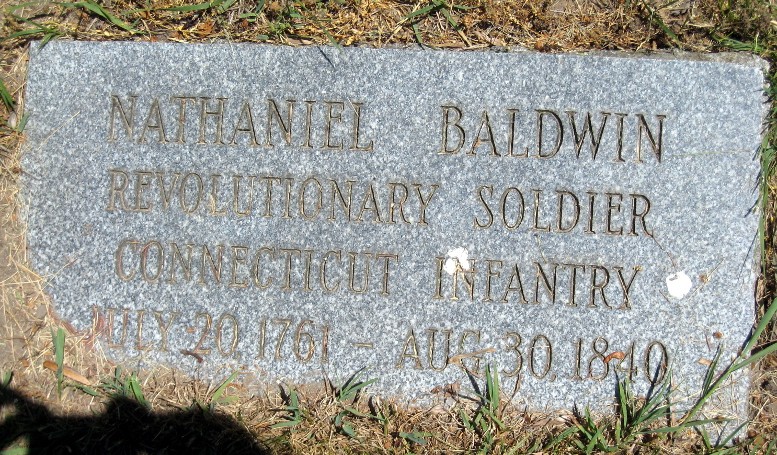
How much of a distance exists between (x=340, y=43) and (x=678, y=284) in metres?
1.55

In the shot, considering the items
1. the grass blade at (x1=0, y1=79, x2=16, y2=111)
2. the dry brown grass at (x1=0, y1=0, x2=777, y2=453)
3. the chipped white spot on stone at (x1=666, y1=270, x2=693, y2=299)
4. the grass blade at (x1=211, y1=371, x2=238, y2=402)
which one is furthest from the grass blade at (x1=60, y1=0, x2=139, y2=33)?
the chipped white spot on stone at (x1=666, y1=270, x2=693, y2=299)

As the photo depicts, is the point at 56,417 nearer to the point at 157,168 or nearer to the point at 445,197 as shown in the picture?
the point at 157,168

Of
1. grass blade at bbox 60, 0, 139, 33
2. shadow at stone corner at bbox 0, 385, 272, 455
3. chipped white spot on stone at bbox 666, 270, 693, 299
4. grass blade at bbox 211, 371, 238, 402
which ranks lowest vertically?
A: shadow at stone corner at bbox 0, 385, 272, 455

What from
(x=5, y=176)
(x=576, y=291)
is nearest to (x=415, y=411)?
(x=576, y=291)

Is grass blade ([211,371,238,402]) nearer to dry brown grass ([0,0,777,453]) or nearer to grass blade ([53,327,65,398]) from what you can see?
dry brown grass ([0,0,777,453])

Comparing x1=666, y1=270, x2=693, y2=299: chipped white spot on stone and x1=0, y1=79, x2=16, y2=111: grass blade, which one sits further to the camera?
x1=0, y1=79, x2=16, y2=111: grass blade

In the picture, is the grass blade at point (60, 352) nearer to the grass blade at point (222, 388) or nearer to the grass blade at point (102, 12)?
the grass blade at point (222, 388)

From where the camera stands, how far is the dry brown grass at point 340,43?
2105 mm

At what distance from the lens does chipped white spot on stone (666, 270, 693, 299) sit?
2.06 metres

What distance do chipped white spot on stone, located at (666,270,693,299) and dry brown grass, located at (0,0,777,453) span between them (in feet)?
1.12

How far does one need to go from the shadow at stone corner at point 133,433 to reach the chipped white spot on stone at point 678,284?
1.60 meters

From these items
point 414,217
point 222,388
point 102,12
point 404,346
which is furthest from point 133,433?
point 102,12

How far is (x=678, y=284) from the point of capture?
207 centimetres

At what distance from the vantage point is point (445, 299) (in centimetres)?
209
